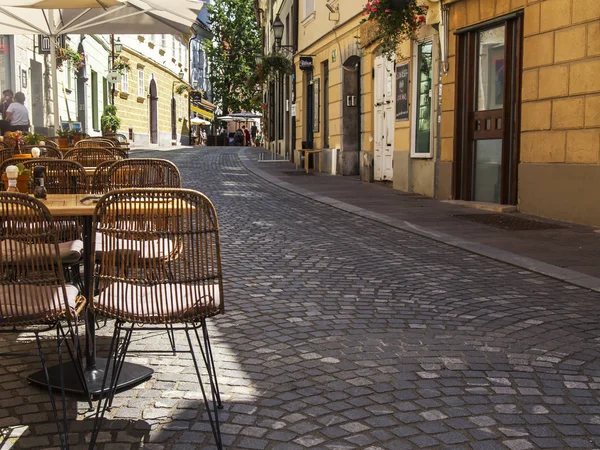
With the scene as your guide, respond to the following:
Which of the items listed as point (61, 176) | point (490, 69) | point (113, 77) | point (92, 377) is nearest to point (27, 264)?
point (92, 377)

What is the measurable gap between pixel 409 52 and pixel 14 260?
12.3 m

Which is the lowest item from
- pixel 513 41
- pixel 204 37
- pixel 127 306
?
pixel 127 306

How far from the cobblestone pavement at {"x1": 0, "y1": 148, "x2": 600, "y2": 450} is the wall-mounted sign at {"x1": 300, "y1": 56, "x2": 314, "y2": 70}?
660 inches

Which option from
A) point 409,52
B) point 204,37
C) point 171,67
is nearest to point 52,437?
point 409,52

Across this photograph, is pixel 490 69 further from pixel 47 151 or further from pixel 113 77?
pixel 113 77

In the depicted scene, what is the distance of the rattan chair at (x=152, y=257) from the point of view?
296 centimetres

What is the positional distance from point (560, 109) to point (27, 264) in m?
8.22

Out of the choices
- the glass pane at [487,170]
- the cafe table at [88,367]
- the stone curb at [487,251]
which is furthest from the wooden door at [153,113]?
the cafe table at [88,367]

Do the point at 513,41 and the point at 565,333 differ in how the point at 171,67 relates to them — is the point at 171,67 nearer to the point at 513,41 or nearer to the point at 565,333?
the point at 513,41

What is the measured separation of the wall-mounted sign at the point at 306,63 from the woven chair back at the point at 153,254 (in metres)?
20.4

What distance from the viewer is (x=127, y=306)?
2.99m

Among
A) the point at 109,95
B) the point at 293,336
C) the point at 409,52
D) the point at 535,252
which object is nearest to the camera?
the point at 293,336

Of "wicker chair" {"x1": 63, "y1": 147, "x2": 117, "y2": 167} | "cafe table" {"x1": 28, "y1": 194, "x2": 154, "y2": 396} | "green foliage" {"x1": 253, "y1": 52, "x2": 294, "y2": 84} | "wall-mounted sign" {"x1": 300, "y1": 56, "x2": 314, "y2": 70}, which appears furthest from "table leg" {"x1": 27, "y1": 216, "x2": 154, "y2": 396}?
"green foliage" {"x1": 253, "y1": 52, "x2": 294, "y2": 84}

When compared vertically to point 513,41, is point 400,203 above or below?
below
